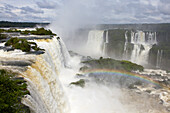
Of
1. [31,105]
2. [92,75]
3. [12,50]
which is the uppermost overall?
[12,50]

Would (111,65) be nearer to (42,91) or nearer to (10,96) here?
(42,91)

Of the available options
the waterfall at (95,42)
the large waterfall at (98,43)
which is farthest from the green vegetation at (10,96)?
the waterfall at (95,42)

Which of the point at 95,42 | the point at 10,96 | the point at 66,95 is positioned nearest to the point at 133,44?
the point at 95,42

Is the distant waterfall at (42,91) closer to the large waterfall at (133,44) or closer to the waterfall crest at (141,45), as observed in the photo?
the large waterfall at (133,44)

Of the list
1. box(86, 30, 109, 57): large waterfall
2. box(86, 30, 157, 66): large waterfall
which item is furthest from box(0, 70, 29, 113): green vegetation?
box(86, 30, 109, 57): large waterfall

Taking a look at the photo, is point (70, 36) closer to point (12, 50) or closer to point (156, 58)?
point (156, 58)

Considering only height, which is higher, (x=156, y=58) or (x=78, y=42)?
(x=78, y=42)

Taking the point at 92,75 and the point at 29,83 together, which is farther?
the point at 92,75

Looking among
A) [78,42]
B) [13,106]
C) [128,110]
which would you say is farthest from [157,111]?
[78,42]
